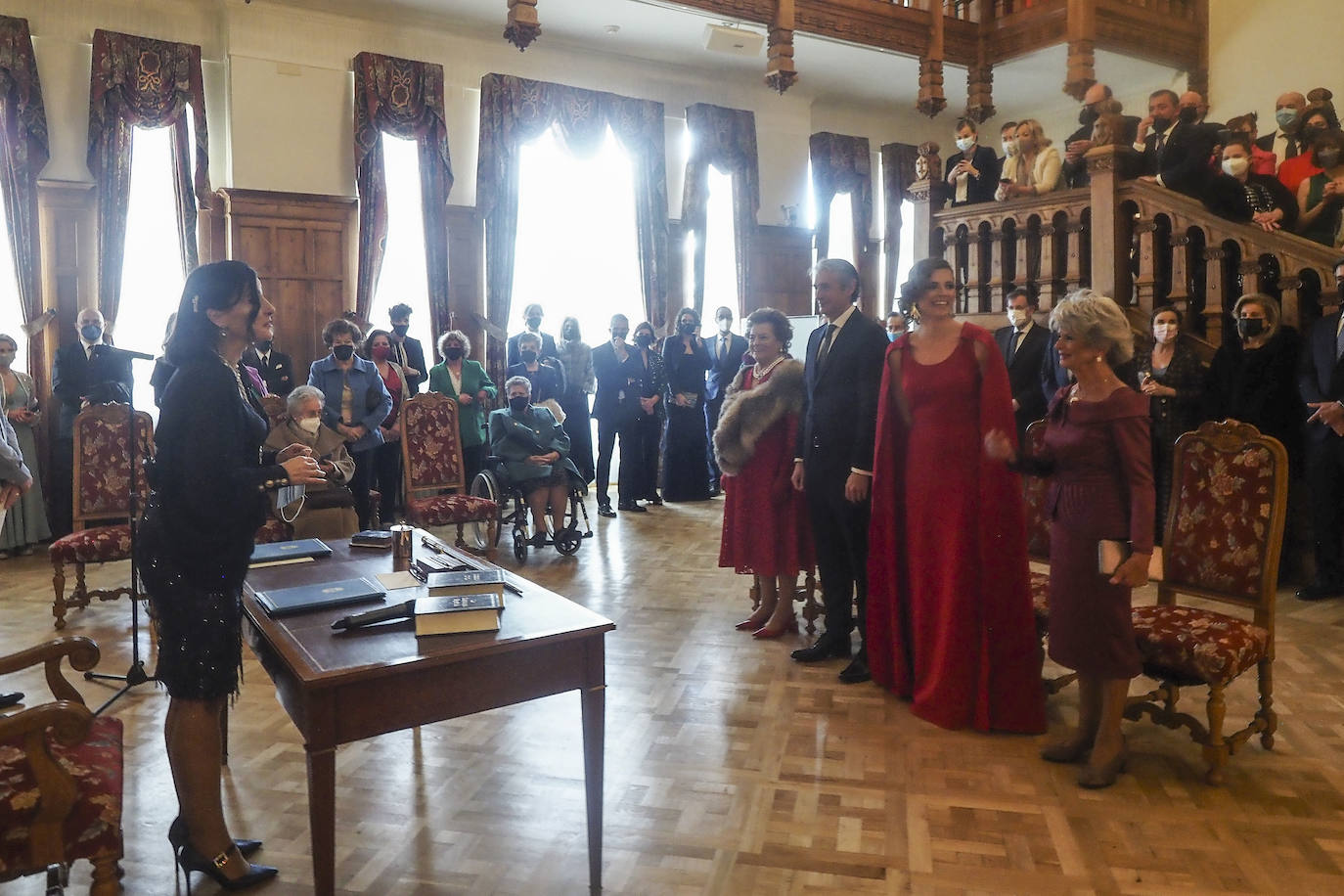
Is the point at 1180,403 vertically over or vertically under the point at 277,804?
over

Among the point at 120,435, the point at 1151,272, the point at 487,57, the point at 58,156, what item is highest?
the point at 487,57

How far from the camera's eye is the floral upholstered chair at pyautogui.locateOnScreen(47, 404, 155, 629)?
15.1 ft

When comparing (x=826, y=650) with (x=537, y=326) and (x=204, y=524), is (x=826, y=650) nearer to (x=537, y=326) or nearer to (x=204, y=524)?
(x=204, y=524)

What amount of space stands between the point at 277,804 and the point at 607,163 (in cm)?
802

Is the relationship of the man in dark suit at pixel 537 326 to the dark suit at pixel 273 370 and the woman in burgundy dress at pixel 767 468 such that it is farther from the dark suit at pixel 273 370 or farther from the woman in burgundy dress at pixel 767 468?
the woman in burgundy dress at pixel 767 468

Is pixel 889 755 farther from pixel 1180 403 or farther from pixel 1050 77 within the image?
pixel 1050 77

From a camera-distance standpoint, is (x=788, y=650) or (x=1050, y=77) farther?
(x=1050, y=77)

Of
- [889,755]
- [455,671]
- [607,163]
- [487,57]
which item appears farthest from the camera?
[607,163]

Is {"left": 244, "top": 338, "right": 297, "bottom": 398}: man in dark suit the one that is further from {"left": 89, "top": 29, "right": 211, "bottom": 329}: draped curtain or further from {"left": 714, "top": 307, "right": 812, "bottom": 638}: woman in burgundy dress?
{"left": 714, "top": 307, "right": 812, "bottom": 638}: woman in burgundy dress

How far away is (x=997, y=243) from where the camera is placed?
656 centimetres

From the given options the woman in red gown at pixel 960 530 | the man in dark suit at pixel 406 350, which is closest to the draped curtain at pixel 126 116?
the man in dark suit at pixel 406 350

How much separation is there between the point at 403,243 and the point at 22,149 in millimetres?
2899

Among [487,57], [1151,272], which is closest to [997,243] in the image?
[1151,272]

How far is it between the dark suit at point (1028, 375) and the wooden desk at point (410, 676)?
4.09 metres
